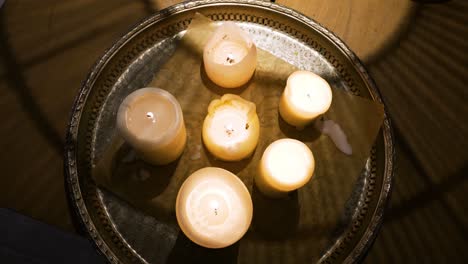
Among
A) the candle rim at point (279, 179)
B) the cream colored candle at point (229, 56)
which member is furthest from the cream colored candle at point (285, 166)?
the cream colored candle at point (229, 56)

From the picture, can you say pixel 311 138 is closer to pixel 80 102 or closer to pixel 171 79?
pixel 171 79

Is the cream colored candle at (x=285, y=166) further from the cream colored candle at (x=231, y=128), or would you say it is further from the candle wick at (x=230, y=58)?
the candle wick at (x=230, y=58)

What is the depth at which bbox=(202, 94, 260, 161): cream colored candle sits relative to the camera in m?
0.56

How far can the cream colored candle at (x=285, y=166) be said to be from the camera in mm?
537

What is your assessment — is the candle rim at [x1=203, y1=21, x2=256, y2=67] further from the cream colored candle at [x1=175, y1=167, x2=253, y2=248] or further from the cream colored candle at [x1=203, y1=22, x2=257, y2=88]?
the cream colored candle at [x1=175, y1=167, x2=253, y2=248]

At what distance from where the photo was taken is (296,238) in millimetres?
559

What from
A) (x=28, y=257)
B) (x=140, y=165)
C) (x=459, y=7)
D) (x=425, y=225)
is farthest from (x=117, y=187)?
(x=459, y=7)

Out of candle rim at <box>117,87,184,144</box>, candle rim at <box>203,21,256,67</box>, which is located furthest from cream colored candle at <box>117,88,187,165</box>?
candle rim at <box>203,21,256,67</box>

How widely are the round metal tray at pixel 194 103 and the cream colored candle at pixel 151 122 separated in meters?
0.07

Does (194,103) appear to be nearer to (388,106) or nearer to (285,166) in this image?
(285,166)

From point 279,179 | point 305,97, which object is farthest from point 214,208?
point 305,97

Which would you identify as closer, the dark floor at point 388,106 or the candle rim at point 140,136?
the candle rim at point 140,136

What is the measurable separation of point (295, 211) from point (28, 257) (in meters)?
0.42

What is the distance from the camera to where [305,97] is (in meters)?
0.59
